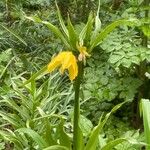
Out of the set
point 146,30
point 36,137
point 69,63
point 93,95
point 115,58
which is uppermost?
point 69,63

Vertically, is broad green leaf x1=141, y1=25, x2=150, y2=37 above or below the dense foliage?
above

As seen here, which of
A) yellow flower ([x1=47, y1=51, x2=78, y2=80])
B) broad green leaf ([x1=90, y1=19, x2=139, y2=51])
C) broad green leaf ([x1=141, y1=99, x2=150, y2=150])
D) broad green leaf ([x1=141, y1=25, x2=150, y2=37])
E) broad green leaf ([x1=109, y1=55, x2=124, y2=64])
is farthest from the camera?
broad green leaf ([x1=109, y1=55, x2=124, y2=64])

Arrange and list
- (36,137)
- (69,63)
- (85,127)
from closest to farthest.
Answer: (69,63) < (36,137) < (85,127)

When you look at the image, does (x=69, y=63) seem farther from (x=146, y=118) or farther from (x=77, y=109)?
(x=146, y=118)

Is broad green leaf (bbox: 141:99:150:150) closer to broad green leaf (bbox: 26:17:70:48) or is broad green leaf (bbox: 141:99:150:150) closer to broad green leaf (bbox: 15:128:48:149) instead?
broad green leaf (bbox: 15:128:48:149)

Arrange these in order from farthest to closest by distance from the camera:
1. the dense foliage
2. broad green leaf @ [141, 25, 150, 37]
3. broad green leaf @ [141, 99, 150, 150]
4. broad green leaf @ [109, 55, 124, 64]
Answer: broad green leaf @ [109, 55, 124, 64], broad green leaf @ [141, 25, 150, 37], the dense foliage, broad green leaf @ [141, 99, 150, 150]

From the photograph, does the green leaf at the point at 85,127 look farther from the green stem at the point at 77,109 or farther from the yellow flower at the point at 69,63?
the yellow flower at the point at 69,63

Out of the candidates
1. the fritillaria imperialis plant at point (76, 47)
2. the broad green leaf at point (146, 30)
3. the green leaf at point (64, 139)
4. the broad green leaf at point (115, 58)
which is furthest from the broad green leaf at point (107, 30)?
the broad green leaf at point (115, 58)

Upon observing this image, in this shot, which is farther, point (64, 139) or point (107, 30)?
point (64, 139)

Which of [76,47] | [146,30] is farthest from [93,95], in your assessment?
[76,47]

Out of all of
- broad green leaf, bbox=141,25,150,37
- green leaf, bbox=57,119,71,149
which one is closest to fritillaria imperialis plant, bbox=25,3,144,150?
green leaf, bbox=57,119,71,149

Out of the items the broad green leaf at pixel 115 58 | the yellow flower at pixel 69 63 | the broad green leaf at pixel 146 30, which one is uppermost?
the yellow flower at pixel 69 63

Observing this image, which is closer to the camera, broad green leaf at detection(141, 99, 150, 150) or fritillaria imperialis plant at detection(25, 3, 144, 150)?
fritillaria imperialis plant at detection(25, 3, 144, 150)

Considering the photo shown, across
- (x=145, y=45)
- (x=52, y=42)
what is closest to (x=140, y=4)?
(x=145, y=45)
